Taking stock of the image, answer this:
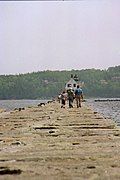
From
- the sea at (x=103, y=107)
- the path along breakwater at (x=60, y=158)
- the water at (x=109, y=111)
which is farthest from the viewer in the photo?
the sea at (x=103, y=107)

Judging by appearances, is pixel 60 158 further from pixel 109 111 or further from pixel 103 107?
pixel 103 107

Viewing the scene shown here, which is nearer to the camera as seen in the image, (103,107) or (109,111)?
(109,111)

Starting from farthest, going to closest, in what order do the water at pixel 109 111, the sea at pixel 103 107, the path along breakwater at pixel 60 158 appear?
the sea at pixel 103 107
the water at pixel 109 111
the path along breakwater at pixel 60 158

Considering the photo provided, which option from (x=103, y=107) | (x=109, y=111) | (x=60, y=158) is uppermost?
(x=60, y=158)

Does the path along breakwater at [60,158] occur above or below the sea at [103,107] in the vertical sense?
above

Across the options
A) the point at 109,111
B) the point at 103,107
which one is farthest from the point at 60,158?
the point at 103,107

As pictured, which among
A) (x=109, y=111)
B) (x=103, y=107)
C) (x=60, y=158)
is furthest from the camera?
(x=103, y=107)

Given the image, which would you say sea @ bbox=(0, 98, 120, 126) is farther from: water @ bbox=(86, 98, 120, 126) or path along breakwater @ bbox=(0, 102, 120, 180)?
path along breakwater @ bbox=(0, 102, 120, 180)

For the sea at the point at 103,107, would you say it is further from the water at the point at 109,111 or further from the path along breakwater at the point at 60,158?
the path along breakwater at the point at 60,158

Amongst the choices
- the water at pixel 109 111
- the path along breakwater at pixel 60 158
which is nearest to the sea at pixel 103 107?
the water at pixel 109 111

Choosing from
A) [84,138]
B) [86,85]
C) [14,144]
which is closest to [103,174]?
[14,144]

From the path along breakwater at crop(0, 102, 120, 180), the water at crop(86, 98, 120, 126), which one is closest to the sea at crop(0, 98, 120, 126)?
the water at crop(86, 98, 120, 126)

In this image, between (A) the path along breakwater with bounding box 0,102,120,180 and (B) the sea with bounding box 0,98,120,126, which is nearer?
(A) the path along breakwater with bounding box 0,102,120,180

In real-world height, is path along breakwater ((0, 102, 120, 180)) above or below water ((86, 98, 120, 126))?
above
